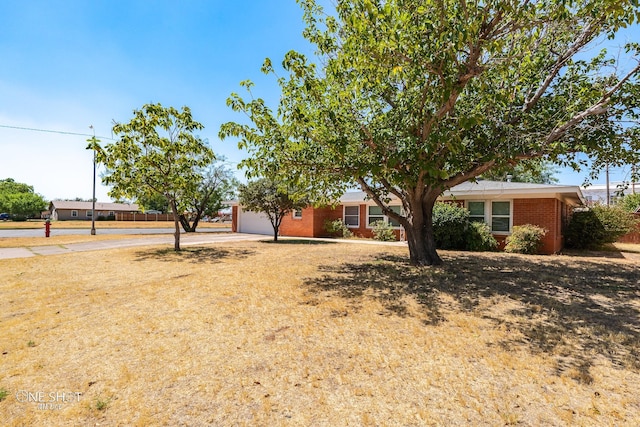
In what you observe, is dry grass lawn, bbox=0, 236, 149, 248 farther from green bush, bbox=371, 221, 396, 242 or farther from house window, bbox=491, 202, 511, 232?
house window, bbox=491, 202, 511, 232

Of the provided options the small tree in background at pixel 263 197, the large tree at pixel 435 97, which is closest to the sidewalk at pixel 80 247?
the small tree in background at pixel 263 197

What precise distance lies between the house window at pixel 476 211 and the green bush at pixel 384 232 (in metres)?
4.50

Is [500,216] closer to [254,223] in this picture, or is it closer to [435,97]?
[435,97]

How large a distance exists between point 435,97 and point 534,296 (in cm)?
443

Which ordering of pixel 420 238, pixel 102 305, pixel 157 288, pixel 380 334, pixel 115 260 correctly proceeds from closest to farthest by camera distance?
pixel 380 334, pixel 102 305, pixel 157 288, pixel 420 238, pixel 115 260

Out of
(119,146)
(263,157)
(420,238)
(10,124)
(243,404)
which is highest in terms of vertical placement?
(10,124)

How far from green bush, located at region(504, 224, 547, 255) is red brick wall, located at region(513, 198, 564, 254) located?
0.33 metres

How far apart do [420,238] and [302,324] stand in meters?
5.93

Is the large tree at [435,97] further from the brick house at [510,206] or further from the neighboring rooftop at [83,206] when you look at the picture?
the neighboring rooftop at [83,206]

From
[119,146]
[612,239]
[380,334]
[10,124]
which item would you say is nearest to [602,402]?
[380,334]

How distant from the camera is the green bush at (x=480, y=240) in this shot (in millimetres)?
13786

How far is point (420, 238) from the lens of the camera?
933 centimetres

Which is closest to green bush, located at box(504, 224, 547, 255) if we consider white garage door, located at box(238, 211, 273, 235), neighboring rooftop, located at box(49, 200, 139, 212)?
white garage door, located at box(238, 211, 273, 235)

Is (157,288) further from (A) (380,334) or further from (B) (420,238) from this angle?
(B) (420,238)
